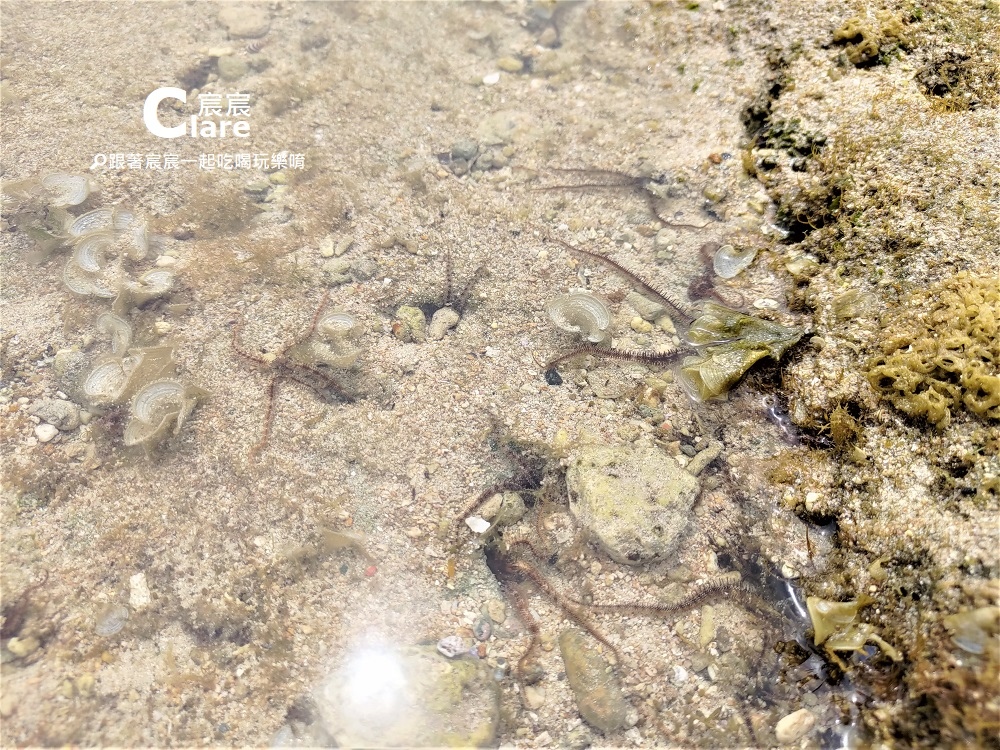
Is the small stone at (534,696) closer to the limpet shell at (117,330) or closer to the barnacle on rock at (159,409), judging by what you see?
the barnacle on rock at (159,409)

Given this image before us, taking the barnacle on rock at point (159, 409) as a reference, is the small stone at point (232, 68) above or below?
above

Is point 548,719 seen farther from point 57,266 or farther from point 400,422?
point 57,266

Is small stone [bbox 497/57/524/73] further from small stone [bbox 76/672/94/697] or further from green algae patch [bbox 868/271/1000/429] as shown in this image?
small stone [bbox 76/672/94/697]

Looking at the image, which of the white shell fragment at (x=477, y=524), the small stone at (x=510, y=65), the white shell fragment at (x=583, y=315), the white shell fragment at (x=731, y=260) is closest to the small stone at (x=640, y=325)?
the white shell fragment at (x=583, y=315)

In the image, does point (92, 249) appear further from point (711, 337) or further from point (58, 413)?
point (711, 337)

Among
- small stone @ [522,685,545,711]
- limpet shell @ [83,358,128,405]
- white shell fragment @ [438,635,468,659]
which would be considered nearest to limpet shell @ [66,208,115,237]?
limpet shell @ [83,358,128,405]

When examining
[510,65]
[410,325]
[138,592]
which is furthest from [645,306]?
[138,592]
